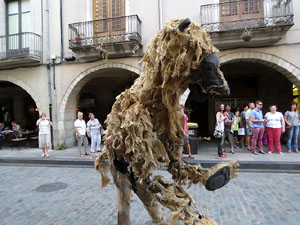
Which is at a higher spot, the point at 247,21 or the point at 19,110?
the point at 247,21

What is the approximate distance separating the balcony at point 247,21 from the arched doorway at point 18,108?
13329mm

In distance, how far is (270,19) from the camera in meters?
8.31

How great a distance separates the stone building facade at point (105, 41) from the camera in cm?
836

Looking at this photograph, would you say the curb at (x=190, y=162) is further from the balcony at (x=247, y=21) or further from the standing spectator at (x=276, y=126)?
the balcony at (x=247, y=21)

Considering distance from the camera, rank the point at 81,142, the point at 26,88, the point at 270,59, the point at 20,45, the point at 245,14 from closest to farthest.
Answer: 1. the point at 81,142
2. the point at 270,59
3. the point at 245,14
4. the point at 20,45
5. the point at 26,88

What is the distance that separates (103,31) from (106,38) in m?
0.59

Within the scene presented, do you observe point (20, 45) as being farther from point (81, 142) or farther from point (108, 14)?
point (81, 142)

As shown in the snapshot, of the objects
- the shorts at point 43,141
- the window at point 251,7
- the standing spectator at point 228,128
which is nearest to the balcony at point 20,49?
the shorts at point 43,141

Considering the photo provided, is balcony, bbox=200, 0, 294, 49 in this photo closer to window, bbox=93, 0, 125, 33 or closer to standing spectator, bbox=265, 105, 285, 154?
standing spectator, bbox=265, 105, 285, 154

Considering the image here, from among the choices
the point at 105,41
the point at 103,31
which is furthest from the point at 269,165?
the point at 103,31

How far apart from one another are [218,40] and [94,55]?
5108 millimetres

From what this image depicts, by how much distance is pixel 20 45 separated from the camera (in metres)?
10.5

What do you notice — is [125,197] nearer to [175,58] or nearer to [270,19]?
[175,58]

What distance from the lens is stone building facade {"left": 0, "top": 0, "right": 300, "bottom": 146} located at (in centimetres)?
836
